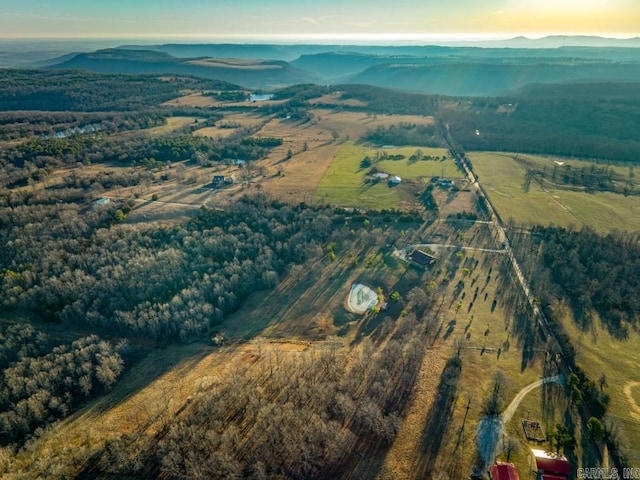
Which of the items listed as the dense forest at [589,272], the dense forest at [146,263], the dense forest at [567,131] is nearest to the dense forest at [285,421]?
the dense forest at [146,263]

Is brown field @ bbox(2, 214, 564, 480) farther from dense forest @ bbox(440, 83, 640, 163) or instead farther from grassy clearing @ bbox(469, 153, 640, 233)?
dense forest @ bbox(440, 83, 640, 163)

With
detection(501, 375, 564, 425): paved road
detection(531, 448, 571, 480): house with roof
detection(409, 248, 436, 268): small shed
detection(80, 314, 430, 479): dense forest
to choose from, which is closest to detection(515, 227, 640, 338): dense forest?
detection(501, 375, 564, 425): paved road

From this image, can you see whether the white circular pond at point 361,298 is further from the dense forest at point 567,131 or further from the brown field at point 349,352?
the dense forest at point 567,131

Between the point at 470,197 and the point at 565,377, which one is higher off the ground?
the point at 470,197

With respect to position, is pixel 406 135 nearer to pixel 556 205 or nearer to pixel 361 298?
pixel 556 205

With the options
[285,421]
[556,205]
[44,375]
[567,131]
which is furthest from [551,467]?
[567,131]

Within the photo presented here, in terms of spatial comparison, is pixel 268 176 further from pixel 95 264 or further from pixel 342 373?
pixel 342 373

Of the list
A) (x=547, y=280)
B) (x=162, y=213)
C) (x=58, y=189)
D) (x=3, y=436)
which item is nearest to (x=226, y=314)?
(x=3, y=436)
